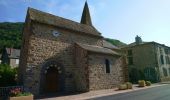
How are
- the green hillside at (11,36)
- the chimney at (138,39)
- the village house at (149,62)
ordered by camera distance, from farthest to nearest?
the green hillside at (11,36), the chimney at (138,39), the village house at (149,62)

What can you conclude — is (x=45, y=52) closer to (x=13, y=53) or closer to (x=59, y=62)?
(x=59, y=62)

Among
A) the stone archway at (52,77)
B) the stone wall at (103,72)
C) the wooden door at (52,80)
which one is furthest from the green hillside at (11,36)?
the wooden door at (52,80)

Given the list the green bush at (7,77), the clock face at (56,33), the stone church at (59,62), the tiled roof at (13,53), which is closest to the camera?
the stone church at (59,62)

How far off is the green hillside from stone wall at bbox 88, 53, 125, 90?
41706mm

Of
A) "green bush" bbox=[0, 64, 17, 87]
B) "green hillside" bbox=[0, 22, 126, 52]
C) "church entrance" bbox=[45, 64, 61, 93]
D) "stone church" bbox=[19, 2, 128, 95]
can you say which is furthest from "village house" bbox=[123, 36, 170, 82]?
"green hillside" bbox=[0, 22, 126, 52]

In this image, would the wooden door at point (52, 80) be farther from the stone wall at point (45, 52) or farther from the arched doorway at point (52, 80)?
the stone wall at point (45, 52)

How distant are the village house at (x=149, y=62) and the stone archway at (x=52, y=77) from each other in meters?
17.5

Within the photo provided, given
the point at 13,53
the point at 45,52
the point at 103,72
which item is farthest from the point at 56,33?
the point at 13,53

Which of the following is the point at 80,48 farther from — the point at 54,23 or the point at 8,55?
the point at 8,55

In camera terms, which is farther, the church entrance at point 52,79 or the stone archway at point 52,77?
the church entrance at point 52,79

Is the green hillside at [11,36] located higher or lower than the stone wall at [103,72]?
higher

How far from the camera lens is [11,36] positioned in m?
73.8

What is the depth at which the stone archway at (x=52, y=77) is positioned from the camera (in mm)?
16453

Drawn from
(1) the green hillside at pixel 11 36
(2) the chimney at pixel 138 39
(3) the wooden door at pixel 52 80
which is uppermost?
(1) the green hillside at pixel 11 36
